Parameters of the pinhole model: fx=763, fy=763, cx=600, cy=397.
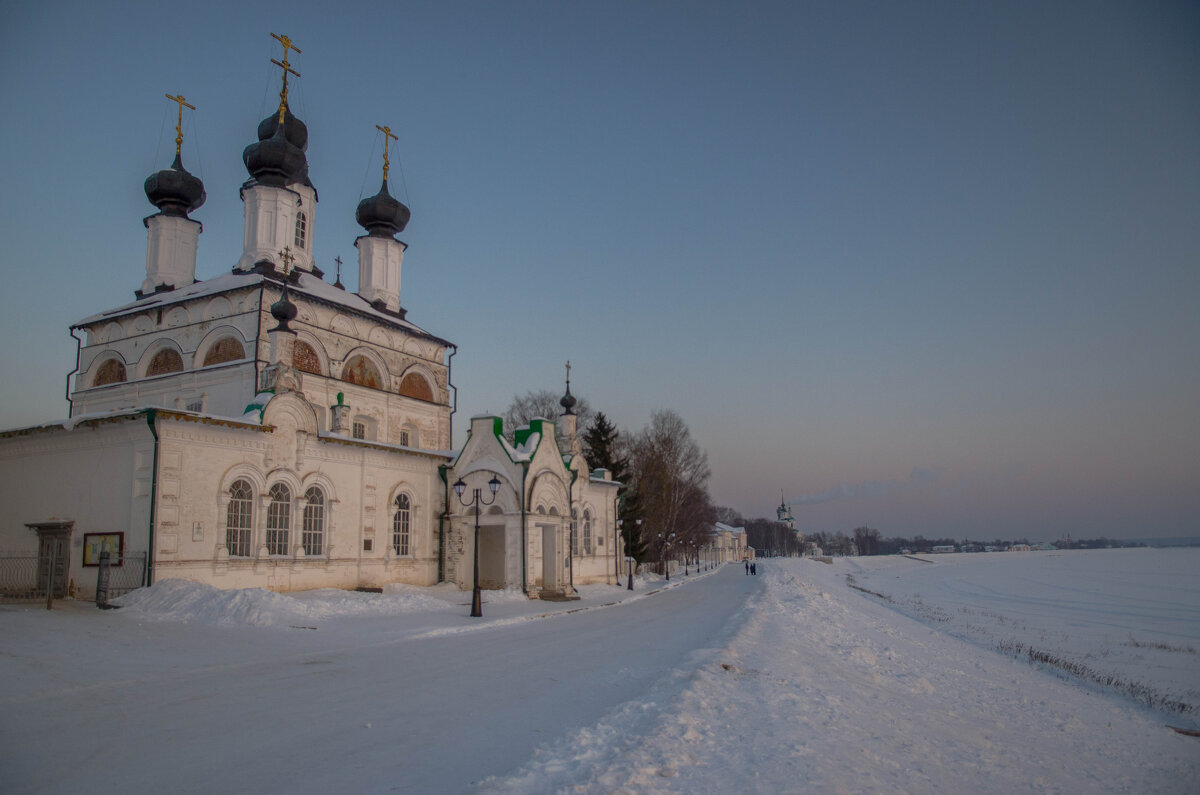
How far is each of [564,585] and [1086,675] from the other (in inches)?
573

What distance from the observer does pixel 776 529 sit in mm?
171625

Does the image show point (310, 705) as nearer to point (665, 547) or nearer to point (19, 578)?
point (19, 578)

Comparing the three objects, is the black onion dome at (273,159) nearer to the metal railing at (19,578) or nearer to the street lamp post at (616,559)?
the metal railing at (19,578)

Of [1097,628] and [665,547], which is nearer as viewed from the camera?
[1097,628]

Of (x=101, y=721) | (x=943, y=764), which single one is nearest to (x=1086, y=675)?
(x=943, y=764)

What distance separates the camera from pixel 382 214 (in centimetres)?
3378

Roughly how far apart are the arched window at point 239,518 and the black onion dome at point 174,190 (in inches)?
700

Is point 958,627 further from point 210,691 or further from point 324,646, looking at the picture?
point 210,691

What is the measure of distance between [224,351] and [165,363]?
3318mm

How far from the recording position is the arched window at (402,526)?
23.0 m

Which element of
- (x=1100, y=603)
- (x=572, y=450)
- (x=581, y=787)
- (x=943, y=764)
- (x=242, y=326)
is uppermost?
(x=242, y=326)

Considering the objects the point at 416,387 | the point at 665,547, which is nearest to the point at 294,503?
the point at 416,387

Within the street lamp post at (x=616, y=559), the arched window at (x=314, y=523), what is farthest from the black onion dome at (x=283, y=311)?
the street lamp post at (x=616, y=559)

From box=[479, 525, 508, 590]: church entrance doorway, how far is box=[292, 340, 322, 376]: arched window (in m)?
8.16
